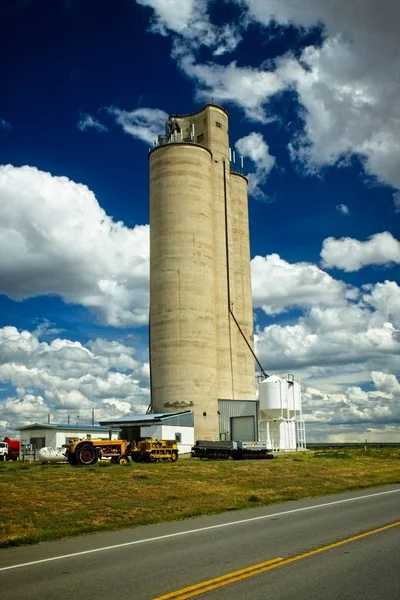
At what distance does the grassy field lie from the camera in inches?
711

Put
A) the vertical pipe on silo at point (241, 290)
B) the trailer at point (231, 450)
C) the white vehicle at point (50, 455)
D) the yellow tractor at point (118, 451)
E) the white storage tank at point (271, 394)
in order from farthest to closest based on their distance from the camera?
the vertical pipe on silo at point (241, 290) < the white storage tank at point (271, 394) < the trailer at point (231, 450) < the white vehicle at point (50, 455) < the yellow tractor at point (118, 451)

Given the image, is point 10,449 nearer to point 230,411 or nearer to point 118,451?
point 118,451

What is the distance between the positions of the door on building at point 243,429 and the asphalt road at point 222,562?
2022 inches

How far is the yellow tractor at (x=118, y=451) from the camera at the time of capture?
3947cm

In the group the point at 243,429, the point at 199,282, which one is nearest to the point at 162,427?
the point at 243,429

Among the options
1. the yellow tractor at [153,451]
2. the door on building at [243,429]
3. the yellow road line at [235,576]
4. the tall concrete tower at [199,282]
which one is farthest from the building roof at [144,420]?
the yellow road line at [235,576]

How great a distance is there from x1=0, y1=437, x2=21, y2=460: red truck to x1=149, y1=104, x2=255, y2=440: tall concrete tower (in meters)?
15.3

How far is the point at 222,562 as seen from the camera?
11.1 meters

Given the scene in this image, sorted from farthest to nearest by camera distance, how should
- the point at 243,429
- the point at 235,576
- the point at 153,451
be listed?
the point at 243,429 < the point at 153,451 < the point at 235,576

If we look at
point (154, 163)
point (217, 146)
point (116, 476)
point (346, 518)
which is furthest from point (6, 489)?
point (217, 146)

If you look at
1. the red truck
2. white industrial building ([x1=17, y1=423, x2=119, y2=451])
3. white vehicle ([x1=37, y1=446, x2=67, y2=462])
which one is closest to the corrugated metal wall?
white industrial building ([x1=17, y1=423, x2=119, y2=451])

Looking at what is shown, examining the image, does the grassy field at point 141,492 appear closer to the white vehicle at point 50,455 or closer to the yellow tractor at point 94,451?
the yellow tractor at point 94,451

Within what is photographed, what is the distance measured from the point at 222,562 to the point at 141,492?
14.7 meters

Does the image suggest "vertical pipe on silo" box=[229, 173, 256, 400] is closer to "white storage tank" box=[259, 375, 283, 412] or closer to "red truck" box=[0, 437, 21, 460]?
"white storage tank" box=[259, 375, 283, 412]
